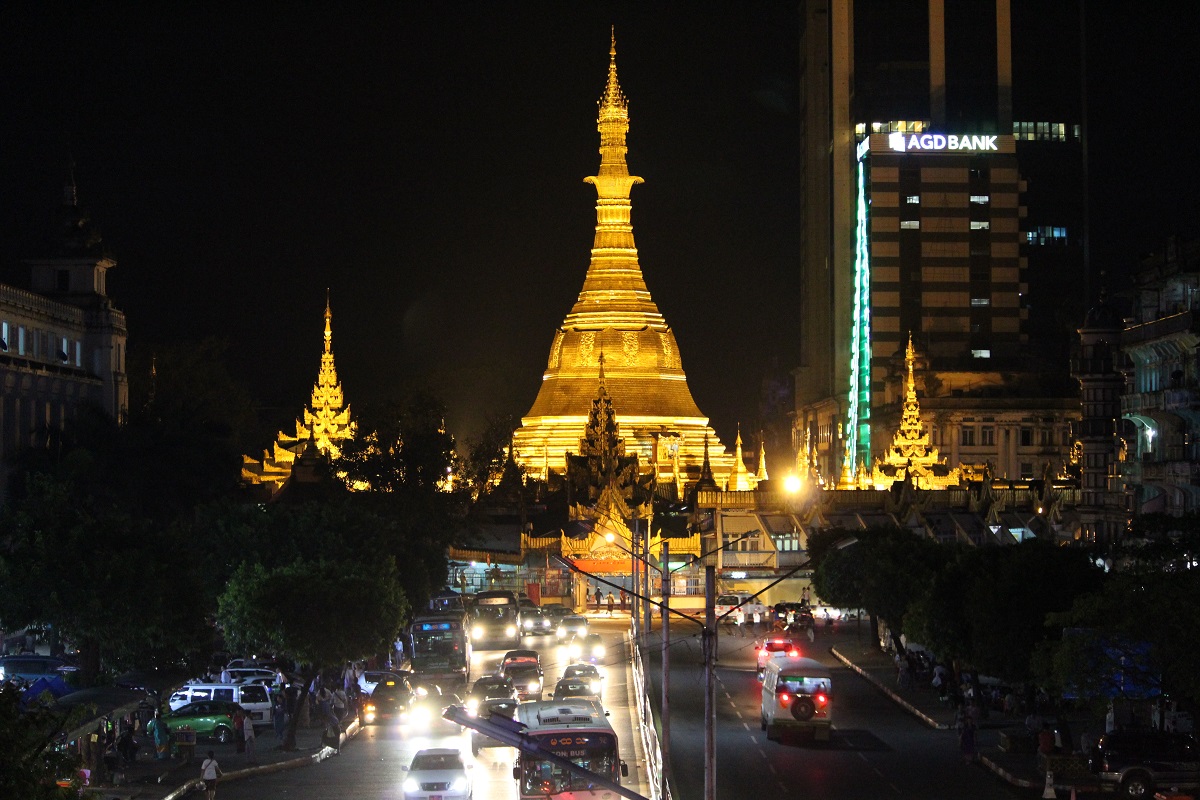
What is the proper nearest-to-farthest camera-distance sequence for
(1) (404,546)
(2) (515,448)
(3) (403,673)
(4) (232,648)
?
(4) (232,648)
(3) (403,673)
(1) (404,546)
(2) (515,448)

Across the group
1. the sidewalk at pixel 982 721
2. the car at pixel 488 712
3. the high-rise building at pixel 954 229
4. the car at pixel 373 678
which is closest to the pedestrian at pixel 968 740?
the sidewalk at pixel 982 721

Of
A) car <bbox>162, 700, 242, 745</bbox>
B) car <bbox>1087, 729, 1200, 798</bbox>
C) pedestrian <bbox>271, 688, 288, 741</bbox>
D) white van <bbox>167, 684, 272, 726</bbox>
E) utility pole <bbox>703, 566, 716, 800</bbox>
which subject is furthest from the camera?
pedestrian <bbox>271, 688, 288, 741</bbox>

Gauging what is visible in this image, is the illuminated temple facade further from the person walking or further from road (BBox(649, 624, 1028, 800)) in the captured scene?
the person walking

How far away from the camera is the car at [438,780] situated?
124ft

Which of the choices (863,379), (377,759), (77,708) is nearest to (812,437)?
(863,379)

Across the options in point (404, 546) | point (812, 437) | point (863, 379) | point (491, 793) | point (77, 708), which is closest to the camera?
point (77, 708)

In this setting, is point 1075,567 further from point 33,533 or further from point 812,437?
point 812,437

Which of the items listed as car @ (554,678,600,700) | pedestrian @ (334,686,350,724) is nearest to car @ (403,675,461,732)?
pedestrian @ (334,686,350,724)

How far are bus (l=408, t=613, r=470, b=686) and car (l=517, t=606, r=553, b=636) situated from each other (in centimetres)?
1573

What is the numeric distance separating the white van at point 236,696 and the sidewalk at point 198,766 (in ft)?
3.43

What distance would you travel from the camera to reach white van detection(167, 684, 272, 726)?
176ft

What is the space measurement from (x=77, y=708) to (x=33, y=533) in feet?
87.8

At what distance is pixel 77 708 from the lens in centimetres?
3034

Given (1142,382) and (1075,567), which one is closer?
(1075,567)
